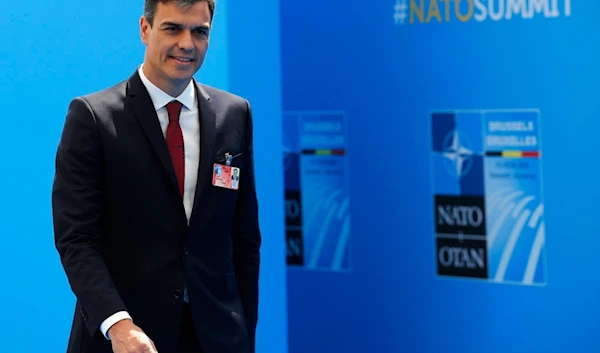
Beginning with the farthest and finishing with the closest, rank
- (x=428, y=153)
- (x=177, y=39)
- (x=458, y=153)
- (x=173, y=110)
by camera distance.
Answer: (x=428, y=153) → (x=458, y=153) → (x=173, y=110) → (x=177, y=39)

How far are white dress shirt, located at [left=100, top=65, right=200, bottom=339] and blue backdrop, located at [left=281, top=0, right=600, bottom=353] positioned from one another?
237cm

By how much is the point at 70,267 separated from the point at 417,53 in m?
2.98

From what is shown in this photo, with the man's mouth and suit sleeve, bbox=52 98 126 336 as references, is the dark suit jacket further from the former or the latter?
the man's mouth

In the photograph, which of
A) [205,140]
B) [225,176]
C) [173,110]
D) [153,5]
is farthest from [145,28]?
[225,176]

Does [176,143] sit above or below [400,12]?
below

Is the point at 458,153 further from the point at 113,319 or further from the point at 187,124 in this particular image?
the point at 113,319

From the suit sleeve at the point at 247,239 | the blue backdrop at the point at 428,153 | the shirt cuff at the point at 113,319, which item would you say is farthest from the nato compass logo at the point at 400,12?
the shirt cuff at the point at 113,319

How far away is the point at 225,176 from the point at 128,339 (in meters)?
0.51

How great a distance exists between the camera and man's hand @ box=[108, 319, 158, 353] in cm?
238

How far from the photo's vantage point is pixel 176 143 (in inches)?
105

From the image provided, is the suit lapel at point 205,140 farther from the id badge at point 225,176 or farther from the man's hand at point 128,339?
the man's hand at point 128,339

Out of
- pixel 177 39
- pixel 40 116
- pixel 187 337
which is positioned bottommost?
pixel 187 337

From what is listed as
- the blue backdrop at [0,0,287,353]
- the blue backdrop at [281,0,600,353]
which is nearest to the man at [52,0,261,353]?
the blue backdrop at [0,0,287,353]

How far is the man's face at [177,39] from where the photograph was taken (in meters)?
2.56
